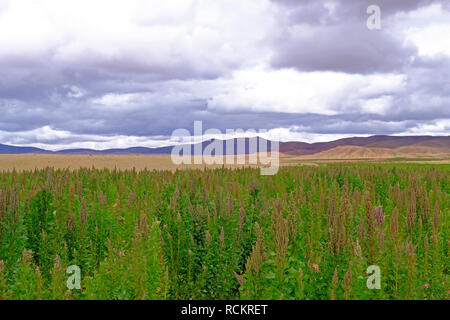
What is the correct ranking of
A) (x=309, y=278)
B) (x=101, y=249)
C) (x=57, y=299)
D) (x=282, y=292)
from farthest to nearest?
(x=101, y=249) → (x=309, y=278) → (x=282, y=292) → (x=57, y=299)

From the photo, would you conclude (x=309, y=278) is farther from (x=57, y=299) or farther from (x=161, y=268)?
(x=57, y=299)

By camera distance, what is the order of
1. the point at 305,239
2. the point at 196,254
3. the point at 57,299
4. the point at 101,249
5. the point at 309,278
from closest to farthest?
the point at 57,299 < the point at 309,278 < the point at 196,254 < the point at 305,239 < the point at 101,249

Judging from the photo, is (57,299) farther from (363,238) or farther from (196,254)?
(363,238)

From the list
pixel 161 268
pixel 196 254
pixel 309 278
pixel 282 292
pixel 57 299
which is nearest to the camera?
pixel 57 299

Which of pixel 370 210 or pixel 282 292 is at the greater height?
pixel 370 210

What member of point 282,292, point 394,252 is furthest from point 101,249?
point 394,252

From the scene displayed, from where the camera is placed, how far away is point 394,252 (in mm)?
5980

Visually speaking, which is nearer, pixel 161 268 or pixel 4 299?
pixel 4 299

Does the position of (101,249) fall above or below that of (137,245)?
below

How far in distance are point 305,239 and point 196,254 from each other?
7.04 ft

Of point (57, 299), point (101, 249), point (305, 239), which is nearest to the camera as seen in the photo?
point (57, 299)

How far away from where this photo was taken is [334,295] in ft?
16.6

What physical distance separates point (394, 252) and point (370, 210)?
132 cm

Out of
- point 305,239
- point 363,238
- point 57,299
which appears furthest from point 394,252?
point 57,299
